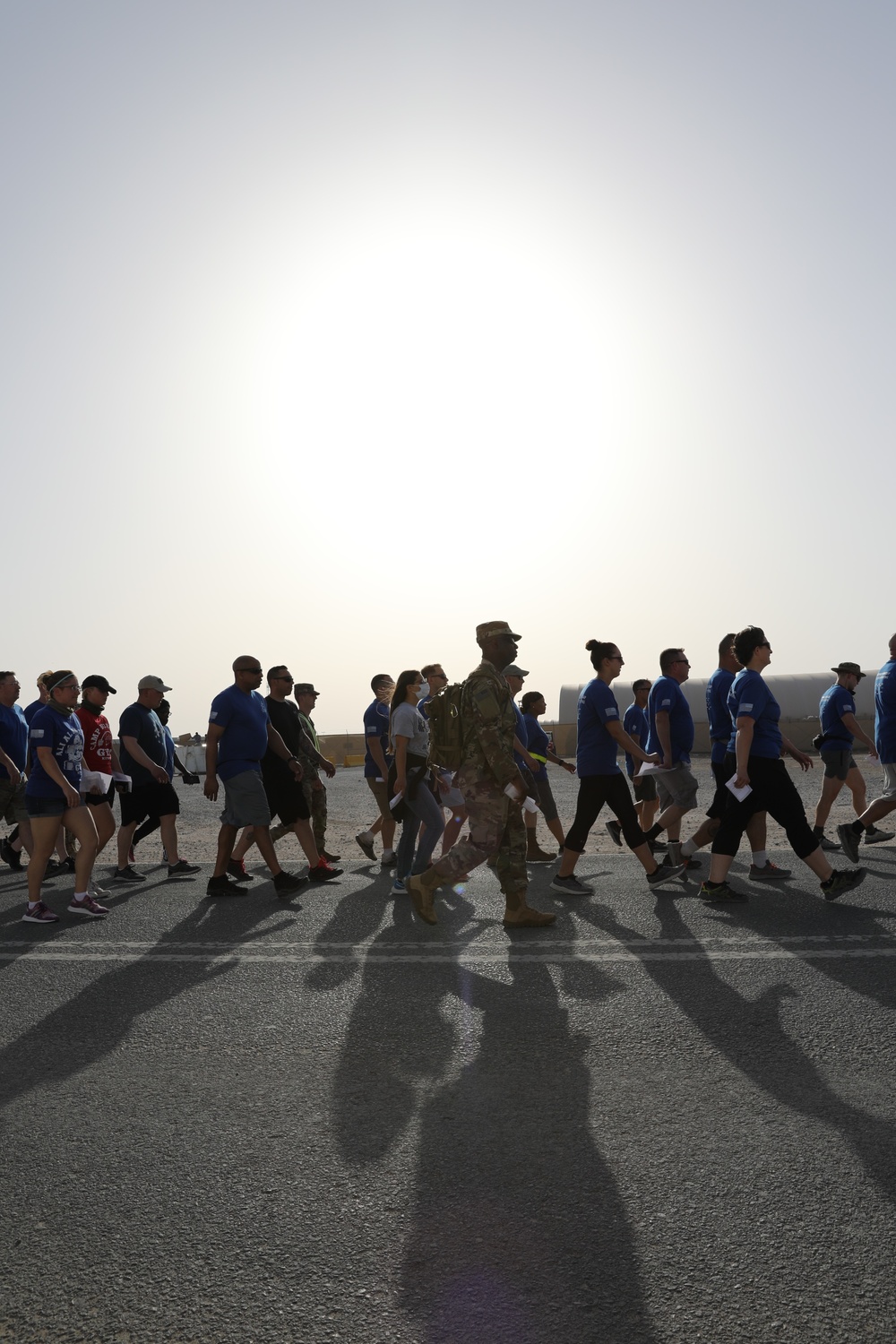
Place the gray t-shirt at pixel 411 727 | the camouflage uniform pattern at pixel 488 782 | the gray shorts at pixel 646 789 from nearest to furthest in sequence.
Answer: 1. the camouflage uniform pattern at pixel 488 782
2. the gray t-shirt at pixel 411 727
3. the gray shorts at pixel 646 789

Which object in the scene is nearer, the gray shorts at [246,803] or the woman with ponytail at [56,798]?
the woman with ponytail at [56,798]

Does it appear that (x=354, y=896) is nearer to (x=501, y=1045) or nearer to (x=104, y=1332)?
(x=501, y=1045)

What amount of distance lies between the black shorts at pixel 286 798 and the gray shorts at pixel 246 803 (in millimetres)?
560

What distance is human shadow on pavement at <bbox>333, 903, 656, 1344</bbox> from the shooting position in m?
2.38

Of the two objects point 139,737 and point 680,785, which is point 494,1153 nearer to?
point 680,785

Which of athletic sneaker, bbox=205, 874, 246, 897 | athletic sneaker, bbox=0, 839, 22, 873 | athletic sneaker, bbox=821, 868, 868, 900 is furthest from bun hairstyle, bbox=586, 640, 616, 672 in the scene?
athletic sneaker, bbox=0, 839, 22, 873

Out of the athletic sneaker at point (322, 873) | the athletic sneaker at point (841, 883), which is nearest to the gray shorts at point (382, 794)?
the athletic sneaker at point (322, 873)

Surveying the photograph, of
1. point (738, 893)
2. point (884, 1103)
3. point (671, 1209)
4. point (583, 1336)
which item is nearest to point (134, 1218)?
point (583, 1336)

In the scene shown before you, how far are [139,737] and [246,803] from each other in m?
1.97

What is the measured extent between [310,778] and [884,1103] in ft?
22.4

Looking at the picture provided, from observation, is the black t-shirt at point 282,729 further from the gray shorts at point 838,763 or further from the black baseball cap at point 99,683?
the gray shorts at point 838,763

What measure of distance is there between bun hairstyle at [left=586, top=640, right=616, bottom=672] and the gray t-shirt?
1548mm

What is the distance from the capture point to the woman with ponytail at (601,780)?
305 inches

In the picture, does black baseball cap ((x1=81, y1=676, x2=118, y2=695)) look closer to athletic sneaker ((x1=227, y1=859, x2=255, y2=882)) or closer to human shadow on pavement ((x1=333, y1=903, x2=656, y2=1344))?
athletic sneaker ((x1=227, y1=859, x2=255, y2=882))
